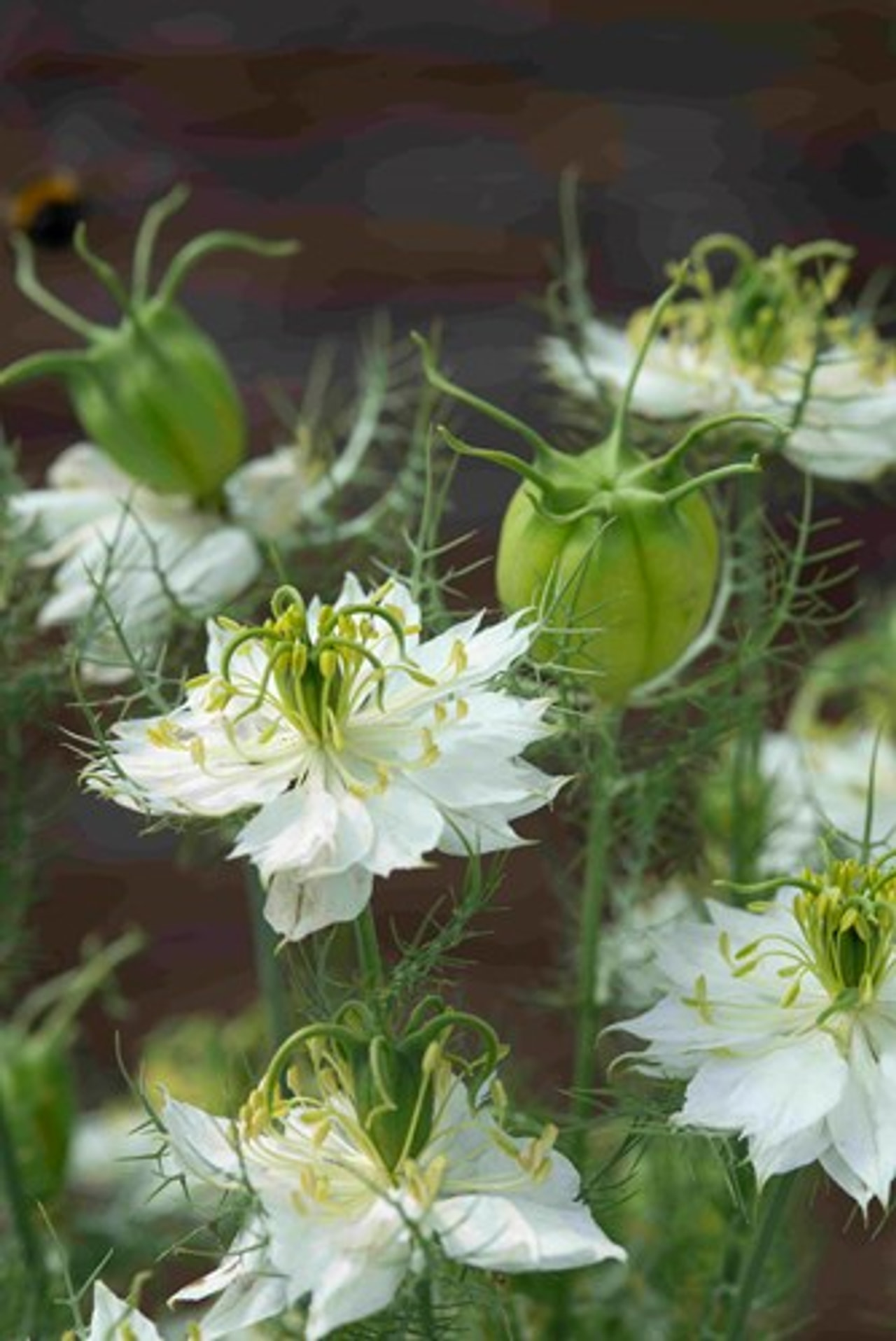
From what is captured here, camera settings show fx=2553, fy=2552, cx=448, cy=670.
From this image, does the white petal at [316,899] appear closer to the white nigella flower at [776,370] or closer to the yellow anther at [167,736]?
the yellow anther at [167,736]

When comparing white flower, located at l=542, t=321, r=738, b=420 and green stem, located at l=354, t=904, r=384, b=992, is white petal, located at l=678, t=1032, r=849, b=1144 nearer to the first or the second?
green stem, located at l=354, t=904, r=384, b=992

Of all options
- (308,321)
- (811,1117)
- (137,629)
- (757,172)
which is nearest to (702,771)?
(137,629)

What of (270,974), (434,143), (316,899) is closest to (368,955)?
(316,899)

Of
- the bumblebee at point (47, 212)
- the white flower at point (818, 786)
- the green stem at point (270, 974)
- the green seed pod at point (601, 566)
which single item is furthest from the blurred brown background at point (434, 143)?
the green seed pod at point (601, 566)

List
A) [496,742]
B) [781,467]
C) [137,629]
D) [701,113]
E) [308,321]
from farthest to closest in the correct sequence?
[701,113], [308,321], [781,467], [137,629], [496,742]

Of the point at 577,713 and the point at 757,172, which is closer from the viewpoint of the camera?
the point at 577,713

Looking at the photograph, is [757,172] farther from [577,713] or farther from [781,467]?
[577,713]

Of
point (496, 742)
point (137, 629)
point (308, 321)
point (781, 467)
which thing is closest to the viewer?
point (496, 742)
